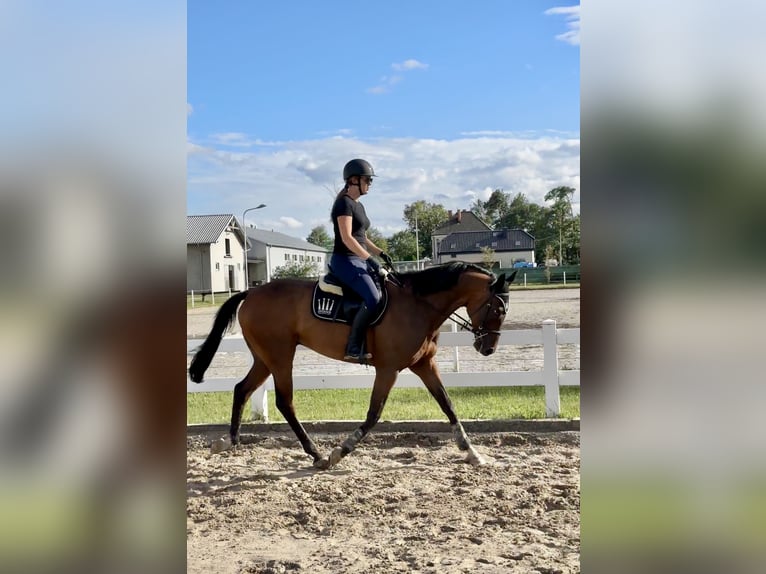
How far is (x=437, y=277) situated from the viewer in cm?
568

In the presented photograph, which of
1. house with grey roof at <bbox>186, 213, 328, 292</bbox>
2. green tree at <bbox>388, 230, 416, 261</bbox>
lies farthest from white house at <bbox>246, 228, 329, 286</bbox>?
green tree at <bbox>388, 230, 416, 261</bbox>

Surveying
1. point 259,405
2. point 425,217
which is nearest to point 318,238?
point 425,217

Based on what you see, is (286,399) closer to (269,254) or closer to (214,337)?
(214,337)

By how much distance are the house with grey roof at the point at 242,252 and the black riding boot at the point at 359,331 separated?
26.6m

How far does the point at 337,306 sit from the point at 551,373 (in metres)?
2.75

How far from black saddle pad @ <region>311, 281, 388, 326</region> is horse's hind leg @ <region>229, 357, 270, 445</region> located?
3.24ft

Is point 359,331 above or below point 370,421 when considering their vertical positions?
above

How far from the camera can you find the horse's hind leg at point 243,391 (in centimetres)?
608

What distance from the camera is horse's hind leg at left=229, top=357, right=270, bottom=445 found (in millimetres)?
6078

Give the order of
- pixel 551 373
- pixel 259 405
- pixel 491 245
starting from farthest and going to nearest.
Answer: pixel 491 245 < pixel 259 405 < pixel 551 373

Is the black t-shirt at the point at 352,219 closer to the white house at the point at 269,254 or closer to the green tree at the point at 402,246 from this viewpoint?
the white house at the point at 269,254
